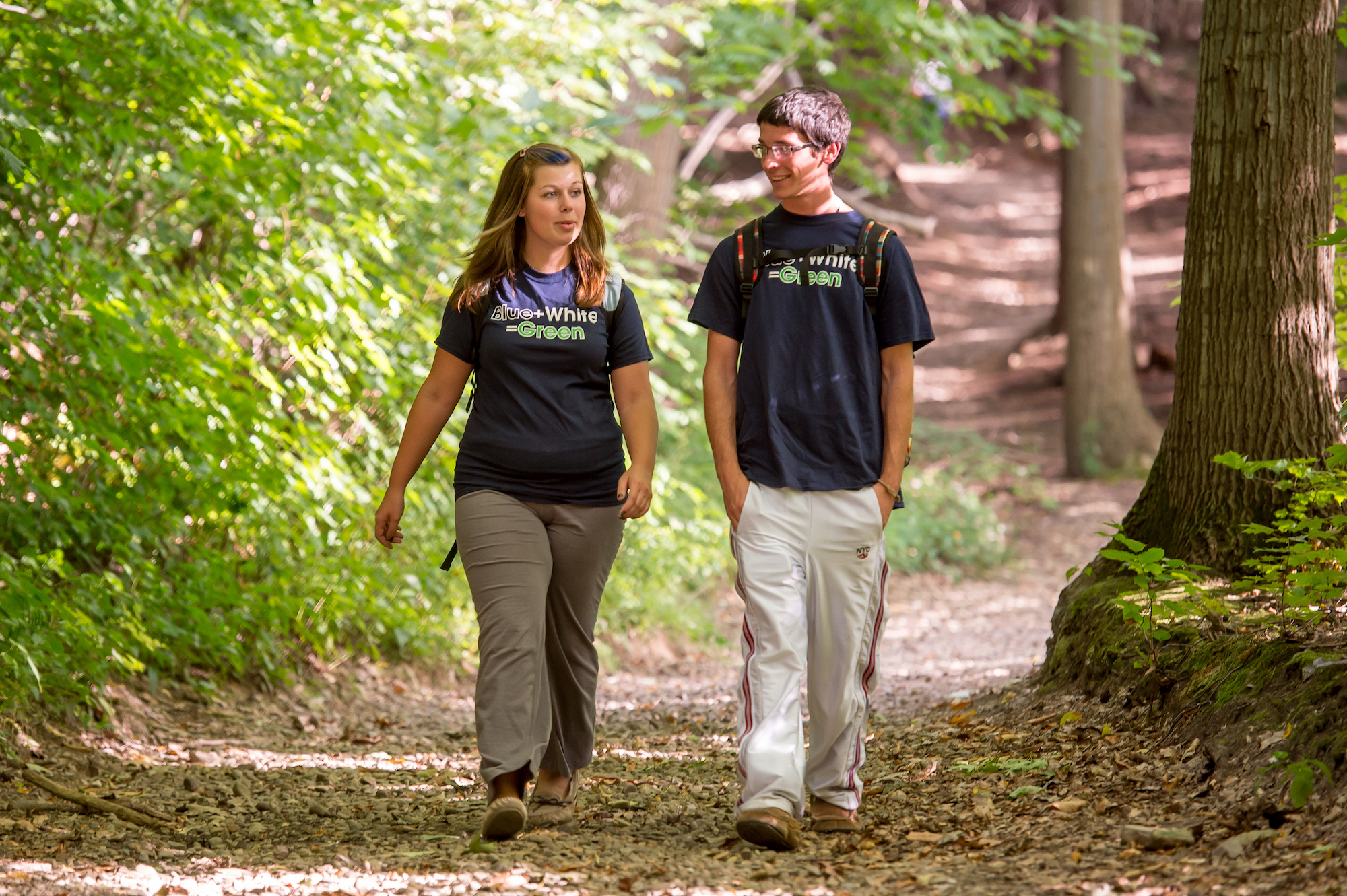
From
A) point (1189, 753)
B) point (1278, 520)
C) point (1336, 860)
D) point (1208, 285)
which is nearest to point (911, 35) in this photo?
point (1208, 285)

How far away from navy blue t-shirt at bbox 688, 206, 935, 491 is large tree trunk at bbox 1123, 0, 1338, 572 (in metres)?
1.74

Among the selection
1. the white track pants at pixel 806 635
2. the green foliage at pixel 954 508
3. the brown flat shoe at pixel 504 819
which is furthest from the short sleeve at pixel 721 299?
the green foliage at pixel 954 508

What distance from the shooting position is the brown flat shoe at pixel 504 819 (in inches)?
134

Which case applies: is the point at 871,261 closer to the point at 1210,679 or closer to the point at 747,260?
the point at 747,260

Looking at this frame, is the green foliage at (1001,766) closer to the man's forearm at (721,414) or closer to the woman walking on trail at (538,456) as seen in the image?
the woman walking on trail at (538,456)

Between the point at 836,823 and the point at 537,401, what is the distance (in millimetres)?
1536

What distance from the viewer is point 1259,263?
14.6 ft

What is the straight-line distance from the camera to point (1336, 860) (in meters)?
2.66

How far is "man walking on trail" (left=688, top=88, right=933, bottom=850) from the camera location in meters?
3.36

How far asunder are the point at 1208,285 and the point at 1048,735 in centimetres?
184

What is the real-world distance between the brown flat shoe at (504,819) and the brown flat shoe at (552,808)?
0.24m

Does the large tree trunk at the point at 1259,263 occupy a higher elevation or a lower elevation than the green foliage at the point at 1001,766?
higher

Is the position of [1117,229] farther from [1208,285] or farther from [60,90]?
[60,90]

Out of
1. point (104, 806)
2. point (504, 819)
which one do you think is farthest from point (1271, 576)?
point (104, 806)
